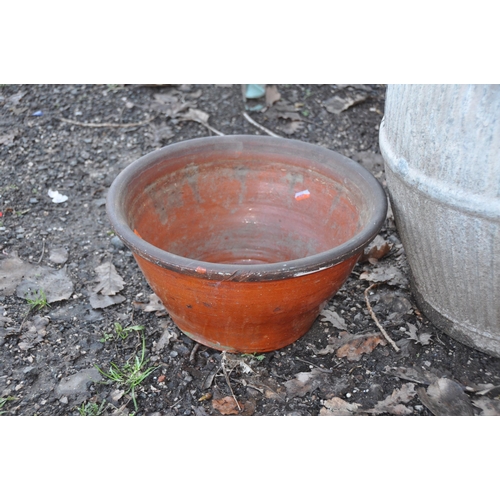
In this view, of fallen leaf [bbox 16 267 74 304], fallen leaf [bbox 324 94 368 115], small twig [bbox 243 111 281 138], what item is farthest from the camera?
fallen leaf [bbox 324 94 368 115]

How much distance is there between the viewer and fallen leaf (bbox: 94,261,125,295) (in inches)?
96.7

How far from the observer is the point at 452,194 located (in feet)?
5.82

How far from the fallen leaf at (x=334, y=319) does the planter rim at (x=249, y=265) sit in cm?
52

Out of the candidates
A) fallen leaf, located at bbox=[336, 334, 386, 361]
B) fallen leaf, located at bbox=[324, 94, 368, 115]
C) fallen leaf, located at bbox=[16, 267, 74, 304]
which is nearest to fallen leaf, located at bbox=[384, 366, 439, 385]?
fallen leaf, located at bbox=[336, 334, 386, 361]

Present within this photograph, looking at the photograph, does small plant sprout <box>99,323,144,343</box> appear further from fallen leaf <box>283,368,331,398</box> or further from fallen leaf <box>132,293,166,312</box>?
fallen leaf <box>283,368,331,398</box>

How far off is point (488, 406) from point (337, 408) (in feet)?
1.60

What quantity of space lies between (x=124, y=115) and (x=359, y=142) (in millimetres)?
1371

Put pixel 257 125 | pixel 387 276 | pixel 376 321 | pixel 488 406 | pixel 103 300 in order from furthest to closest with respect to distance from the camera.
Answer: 1. pixel 257 125
2. pixel 387 276
3. pixel 103 300
4. pixel 376 321
5. pixel 488 406

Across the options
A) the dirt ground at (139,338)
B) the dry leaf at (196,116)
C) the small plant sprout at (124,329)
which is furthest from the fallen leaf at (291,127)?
the small plant sprout at (124,329)

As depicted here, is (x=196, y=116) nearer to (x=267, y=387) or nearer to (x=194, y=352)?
Result: (x=194, y=352)

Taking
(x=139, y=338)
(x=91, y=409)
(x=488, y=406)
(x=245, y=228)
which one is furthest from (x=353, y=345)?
(x=91, y=409)

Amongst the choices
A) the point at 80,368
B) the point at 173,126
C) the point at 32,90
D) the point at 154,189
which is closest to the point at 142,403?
the point at 80,368

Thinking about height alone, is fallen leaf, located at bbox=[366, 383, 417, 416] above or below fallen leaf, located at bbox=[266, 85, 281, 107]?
below

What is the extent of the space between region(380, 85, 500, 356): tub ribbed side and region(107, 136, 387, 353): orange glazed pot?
0.49ft
